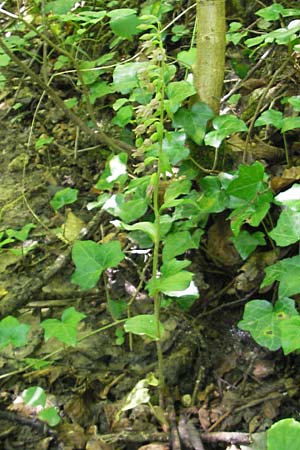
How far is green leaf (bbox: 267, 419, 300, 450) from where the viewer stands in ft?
3.47

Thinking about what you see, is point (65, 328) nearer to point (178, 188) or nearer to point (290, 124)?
point (178, 188)

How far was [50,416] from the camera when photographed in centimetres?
146

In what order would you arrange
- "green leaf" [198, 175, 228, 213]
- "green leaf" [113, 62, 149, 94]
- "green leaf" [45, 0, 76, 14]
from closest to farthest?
1. "green leaf" [198, 175, 228, 213]
2. "green leaf" [113, 62, 149, 94]
3. "green leaf" [45, 0, 76, 14]

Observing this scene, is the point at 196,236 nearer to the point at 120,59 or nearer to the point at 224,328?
the point at 224,328

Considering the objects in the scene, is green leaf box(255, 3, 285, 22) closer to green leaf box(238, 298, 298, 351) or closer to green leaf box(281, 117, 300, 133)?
green leaf box(281, 117, 300, 133)

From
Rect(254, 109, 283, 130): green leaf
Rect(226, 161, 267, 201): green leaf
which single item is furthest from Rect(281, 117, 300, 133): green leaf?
Rect(226, 161, 267, 201): green leaf

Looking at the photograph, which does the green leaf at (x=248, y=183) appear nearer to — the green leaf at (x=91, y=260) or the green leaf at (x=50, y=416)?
the green leaf at (x=91, y=260)

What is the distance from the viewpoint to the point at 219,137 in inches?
63.3

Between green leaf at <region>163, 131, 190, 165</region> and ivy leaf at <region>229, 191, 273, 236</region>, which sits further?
green leaf at <region>163, 131, 190, 165</region>

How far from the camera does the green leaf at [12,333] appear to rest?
144 centimetres

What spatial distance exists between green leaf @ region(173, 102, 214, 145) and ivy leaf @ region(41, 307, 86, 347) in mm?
Answer: 653

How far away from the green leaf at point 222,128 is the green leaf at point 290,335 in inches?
22.8

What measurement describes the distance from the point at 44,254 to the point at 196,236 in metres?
0.76

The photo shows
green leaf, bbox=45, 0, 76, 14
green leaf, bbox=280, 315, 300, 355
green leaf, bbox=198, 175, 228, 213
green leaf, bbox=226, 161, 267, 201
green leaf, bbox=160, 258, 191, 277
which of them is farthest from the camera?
green leaf, bbox=45, 0, 76, 14
